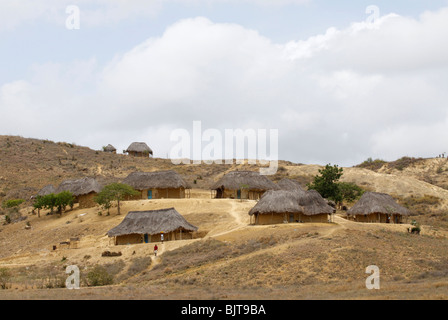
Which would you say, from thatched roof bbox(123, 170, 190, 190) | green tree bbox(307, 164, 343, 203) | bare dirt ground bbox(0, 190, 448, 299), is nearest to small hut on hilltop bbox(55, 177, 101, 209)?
thatched roof bbox(123, 170, 190, 190)

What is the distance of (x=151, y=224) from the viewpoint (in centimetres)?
4003

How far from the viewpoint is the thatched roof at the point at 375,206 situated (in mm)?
46156

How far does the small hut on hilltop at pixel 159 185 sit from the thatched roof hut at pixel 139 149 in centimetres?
4046

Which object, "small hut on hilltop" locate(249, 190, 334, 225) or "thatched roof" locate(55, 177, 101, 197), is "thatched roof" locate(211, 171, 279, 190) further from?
"thatched roof" locate(55, 177, 101, 197)

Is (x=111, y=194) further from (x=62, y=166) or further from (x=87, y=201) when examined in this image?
(x=62, y=166)

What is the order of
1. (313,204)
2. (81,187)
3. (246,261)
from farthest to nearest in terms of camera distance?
(81,187), (313,204), (246,261)

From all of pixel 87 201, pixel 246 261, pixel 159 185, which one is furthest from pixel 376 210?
pixel 87 201

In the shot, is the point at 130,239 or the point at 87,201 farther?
the point at 87,201

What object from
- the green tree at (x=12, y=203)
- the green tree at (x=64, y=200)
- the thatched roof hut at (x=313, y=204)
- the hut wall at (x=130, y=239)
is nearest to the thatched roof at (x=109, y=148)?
the green tree at (x=12, y=203)

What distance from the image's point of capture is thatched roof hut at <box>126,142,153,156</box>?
313ft

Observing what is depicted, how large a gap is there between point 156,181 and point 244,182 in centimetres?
940

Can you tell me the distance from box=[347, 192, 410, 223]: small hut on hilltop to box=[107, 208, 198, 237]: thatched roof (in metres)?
16.0

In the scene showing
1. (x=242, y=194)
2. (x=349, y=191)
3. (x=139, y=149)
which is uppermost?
(x=139, y=149)

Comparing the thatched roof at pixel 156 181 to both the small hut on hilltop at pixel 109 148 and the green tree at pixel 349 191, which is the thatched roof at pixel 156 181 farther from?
the small hut on hilltop at pixel 109 148
